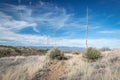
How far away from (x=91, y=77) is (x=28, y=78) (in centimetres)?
348

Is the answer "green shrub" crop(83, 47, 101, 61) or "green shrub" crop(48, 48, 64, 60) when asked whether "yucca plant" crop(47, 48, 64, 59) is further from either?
"green shrub" crop(83, 47, 101, 61)

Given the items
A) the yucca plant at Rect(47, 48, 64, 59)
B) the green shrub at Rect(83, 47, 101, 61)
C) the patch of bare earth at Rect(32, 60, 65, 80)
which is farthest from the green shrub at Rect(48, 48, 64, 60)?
the patch of bare earth at Rect(32, 60, 65, 80)

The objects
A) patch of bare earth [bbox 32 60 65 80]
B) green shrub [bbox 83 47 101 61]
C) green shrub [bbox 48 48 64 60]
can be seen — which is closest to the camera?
patch of bare earth [bbox 32 60 65 80]

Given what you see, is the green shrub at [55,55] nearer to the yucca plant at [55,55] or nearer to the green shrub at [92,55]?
the yucca plant at [55,55]

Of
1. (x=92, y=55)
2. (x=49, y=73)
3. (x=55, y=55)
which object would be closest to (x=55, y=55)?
(x=55, y=55)

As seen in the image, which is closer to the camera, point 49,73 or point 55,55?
point 49,73

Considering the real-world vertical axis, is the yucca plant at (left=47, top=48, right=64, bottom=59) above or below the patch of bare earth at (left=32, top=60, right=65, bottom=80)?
above

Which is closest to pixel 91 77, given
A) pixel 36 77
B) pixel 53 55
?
pixel 36 77

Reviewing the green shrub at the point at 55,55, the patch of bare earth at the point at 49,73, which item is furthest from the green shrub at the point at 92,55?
the patch of bare earth at the point at 49,73

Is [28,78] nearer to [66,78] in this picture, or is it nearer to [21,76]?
[21,76]

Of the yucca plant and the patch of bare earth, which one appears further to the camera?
the yucca plant

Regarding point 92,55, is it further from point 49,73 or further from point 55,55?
point 49,73

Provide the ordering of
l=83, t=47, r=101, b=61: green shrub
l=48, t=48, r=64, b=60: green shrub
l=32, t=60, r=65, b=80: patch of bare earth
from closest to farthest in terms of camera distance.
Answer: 1. l=32, t=60, r=65, b=80: patch of bare earth
2. l=83, t=47, r=101, b=61: green shrub
3. l=48, t=48, r=64, b=60: green shrub

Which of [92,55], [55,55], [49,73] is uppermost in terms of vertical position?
[92,55]
